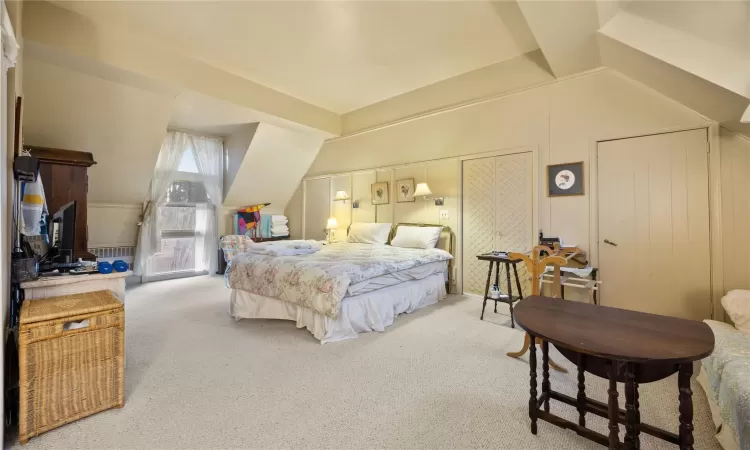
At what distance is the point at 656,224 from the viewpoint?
9.91 feet

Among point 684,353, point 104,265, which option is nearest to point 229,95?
point 104,265

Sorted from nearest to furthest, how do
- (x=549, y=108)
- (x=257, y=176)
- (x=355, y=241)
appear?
(x=549, y=108), (x=355, y=241), (x=257, y=176)

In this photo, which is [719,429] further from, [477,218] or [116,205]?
[116,205]

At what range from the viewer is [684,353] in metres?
1.06

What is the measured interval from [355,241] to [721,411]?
407 cm

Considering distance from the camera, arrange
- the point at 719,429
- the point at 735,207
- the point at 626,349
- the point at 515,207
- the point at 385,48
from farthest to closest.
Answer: the point at 515,207 → the point at 385,48 → the point at 735,207 → the point at 719,429 → the point at 626,349

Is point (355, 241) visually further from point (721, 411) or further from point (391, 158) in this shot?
point (721, 411)

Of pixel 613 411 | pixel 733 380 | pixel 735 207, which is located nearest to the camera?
pixel 613 411

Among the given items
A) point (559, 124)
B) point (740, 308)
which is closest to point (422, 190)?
point (559, 124)

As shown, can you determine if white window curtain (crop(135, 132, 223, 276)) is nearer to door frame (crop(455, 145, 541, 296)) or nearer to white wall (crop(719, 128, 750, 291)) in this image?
door frame (crop(455, 145, 541, 296))

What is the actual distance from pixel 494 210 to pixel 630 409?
2.99 meters

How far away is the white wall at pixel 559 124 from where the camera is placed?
3.07m

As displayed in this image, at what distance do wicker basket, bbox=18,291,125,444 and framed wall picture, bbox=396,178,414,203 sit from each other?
3.72m

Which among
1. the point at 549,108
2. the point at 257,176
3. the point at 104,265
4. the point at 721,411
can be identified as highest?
the point at 549,108
